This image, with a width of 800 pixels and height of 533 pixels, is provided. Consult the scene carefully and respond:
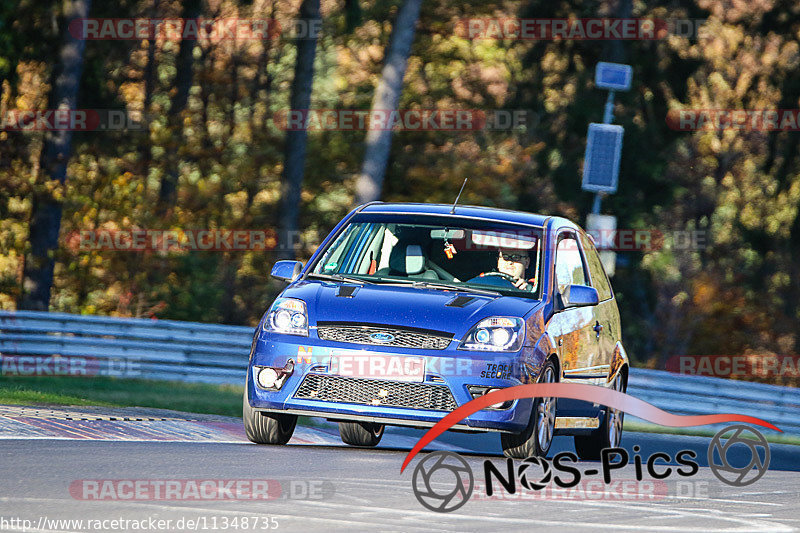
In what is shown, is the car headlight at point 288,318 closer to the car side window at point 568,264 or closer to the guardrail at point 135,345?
the car side window at point 568,264

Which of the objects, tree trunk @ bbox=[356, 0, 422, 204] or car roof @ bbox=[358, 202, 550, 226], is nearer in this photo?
car roof @ bbox=[358, 202, 550, 226]

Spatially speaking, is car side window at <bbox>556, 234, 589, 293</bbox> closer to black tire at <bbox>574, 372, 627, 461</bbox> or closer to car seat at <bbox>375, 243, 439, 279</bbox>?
car seat at <bbox>375, 243, 439, 279</bbox>

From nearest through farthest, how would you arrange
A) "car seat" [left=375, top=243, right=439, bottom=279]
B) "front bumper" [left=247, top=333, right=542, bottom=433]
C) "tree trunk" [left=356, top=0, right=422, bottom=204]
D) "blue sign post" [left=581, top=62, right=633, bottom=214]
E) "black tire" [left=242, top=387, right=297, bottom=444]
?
"front bumper" [left=247, top=333, right=542, bottom=433] → "black tire" [left=242, top=387, right=297, bottom=444] → "car seat" [left=375, top=243, right=439, bottom=279] → "blue sign post" [left=581, top=62, right=633, bottom=214] → "tree trunk" [left=356, top=0, right=422, bottom=204]

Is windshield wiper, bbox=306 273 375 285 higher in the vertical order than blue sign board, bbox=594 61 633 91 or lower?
lower

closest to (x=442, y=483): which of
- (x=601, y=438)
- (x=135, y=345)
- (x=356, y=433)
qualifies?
(x=601, y=438)

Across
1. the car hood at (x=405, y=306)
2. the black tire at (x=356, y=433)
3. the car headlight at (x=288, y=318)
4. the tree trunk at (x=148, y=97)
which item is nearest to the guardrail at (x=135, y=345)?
the black tire at (x=356, y=433)

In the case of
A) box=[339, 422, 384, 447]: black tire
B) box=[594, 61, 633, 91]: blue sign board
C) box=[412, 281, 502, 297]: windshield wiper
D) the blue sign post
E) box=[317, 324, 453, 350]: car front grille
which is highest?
box=[594, 61, 633, 91]: blue sign board

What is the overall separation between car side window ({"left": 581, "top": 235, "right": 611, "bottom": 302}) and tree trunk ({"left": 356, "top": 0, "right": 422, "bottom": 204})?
47.3 ft

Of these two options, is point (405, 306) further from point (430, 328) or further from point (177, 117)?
point (177, 117)

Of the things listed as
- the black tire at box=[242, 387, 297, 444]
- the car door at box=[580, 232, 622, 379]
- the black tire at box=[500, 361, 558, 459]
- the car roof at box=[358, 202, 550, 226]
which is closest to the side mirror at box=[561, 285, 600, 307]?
the black tire at box=[500, 361, 558, 459]

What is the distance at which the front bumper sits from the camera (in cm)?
1045

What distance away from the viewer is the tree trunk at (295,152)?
3136 centimetres

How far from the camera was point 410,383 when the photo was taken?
1048 centimetres

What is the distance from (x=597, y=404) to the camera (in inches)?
490
